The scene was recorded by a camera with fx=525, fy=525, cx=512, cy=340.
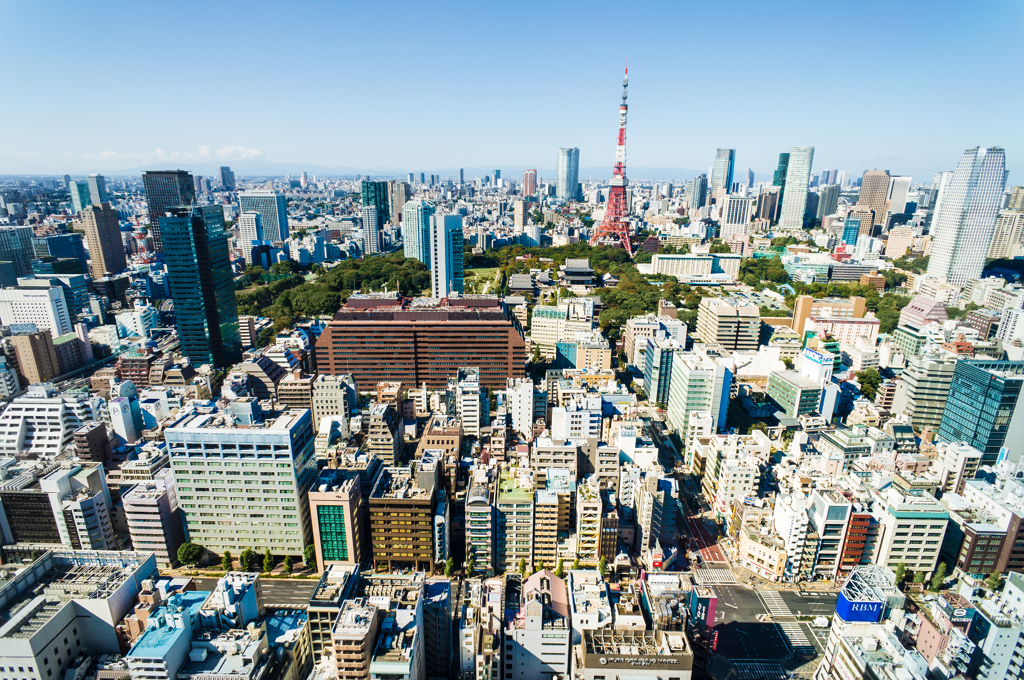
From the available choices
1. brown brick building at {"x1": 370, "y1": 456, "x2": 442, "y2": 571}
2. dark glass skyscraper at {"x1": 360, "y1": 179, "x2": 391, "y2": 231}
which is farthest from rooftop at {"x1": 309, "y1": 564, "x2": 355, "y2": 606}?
dark glass skyscraper at {"x1": 360, "y1": 179, "x2": 391, "y2": 231}

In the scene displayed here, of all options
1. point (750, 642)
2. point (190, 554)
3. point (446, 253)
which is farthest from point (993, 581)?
point (446, 253)

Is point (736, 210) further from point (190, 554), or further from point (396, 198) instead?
point (190, 554)

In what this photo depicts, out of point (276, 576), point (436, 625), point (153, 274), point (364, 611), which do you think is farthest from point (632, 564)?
point (153, 274)

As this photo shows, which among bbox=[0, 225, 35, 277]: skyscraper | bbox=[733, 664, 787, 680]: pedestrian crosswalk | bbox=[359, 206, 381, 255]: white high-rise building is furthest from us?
bbox=[359, 206, 381, 255]: white high-rise building

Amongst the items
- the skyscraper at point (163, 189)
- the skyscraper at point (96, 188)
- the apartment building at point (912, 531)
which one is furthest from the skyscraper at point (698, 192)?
the skyscraper at point (96, 188)

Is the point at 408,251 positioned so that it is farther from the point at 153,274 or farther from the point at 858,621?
the point at 858,621

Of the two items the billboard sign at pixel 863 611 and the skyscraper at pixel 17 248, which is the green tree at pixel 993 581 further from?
the skyscraper at pixel 17 248

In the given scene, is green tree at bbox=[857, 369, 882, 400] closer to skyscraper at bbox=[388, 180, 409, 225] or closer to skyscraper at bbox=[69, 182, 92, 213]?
skyscraper at bbox=[388, 180, 409, 225]
